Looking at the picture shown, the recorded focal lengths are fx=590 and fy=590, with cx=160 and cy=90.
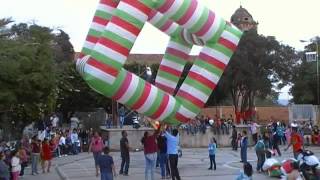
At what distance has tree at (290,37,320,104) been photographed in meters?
58.3

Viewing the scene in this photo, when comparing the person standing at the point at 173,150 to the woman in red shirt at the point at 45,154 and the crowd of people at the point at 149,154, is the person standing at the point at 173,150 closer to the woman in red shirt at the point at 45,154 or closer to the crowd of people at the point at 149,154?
the crowd of people at the point at 149,154

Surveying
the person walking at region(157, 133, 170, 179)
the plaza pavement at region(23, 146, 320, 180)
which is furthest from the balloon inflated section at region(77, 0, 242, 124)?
the plaza pavement at region(23, 146, 320, 180)

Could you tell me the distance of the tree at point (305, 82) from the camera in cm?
5834

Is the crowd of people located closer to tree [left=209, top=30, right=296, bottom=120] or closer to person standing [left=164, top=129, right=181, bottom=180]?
person standing [left=164, top=129, right=181, bottom=180]

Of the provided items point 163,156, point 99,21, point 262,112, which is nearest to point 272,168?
point 163,156

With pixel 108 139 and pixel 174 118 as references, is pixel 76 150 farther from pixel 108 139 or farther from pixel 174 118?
pixel 174 118

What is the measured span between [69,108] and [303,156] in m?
49.8

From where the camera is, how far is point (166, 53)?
1462 cm

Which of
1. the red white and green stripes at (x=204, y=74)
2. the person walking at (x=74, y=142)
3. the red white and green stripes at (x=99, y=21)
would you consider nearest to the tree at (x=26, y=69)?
the person walking at (x=74, y=142)

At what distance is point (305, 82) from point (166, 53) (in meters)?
46.2

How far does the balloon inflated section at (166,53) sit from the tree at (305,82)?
150 feet

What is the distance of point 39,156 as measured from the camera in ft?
76.9

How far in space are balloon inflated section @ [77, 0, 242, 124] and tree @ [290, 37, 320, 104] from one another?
1798 inches

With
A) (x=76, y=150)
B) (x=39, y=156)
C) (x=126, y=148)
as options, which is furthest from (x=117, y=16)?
(x=76, y=150)
